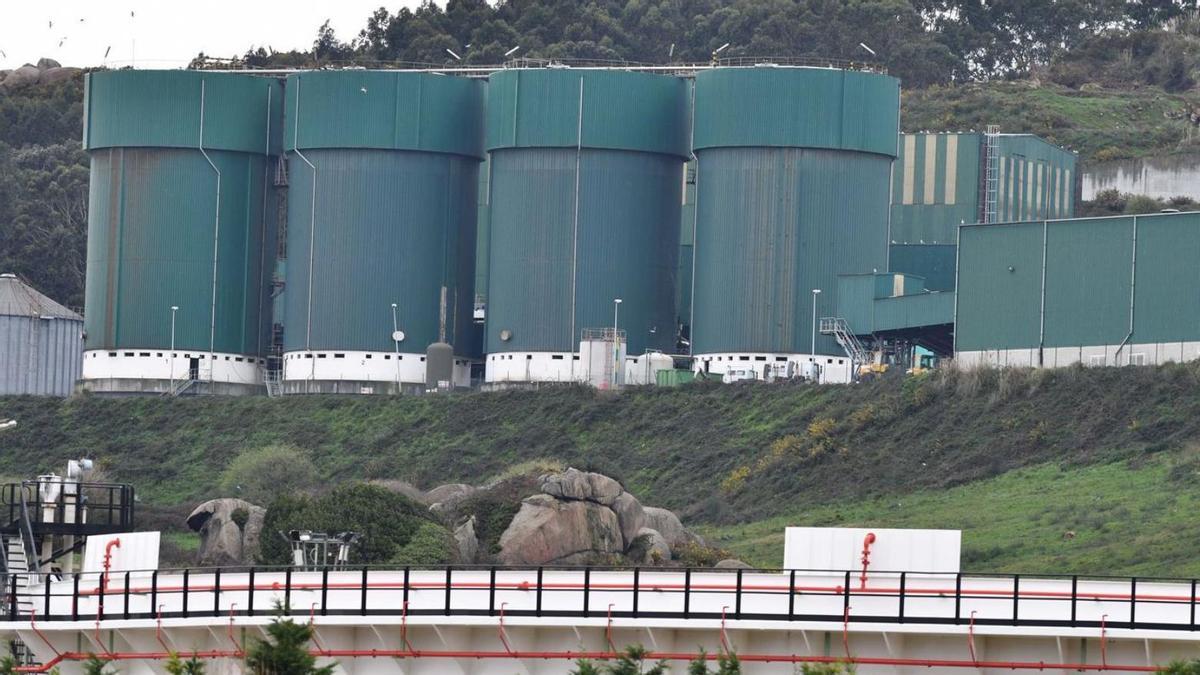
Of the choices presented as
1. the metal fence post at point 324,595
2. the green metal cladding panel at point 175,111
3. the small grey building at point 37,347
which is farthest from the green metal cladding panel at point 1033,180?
the metal fence post at point 324,595

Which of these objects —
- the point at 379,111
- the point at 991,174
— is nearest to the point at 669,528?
the point at 379,111

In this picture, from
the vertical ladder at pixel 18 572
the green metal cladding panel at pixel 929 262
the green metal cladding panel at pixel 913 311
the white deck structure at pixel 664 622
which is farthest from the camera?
the green metal cladding panel at pixel 929 262

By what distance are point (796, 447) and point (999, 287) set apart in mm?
11041

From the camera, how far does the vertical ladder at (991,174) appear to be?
145 m

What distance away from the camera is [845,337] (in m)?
130

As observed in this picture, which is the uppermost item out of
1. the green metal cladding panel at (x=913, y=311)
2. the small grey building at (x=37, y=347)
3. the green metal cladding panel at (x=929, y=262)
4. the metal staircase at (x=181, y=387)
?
the green metal cladding panel at (x=929, y=262)

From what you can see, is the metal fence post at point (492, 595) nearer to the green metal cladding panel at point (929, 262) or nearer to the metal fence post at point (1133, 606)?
the metal fence post at point (1133, 606)

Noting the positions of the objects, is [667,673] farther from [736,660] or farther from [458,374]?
[458,374]

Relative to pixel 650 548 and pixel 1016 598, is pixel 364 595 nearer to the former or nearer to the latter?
pixel 1016 598

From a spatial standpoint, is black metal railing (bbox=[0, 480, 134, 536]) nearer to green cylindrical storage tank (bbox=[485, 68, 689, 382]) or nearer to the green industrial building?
green cylindrical storage tank (bbox=[485, 68, 689, 382])

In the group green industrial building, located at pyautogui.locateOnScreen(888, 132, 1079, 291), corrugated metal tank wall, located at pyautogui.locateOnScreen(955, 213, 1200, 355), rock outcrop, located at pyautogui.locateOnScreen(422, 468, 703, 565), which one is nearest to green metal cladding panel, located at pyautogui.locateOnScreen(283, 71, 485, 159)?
green industrial building, located at pyautogui.locateOnScreen(888, 132, 1079, 291)

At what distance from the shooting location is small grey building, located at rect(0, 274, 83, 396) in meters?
147

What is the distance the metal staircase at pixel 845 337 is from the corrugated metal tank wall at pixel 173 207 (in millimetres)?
30604

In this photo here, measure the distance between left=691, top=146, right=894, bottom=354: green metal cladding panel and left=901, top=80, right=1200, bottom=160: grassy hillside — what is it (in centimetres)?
5105
